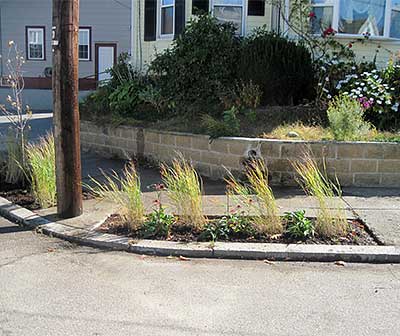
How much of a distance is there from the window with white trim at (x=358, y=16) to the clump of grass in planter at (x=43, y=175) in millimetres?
6914

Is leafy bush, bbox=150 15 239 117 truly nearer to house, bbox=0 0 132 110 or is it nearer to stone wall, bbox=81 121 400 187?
stone wall, bbox=81 121 400 187

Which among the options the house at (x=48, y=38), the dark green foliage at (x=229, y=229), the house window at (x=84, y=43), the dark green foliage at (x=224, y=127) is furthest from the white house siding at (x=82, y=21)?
the dark green foliage at (x=229, y=229)

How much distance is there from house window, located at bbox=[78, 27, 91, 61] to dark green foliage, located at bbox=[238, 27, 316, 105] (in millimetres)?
15577

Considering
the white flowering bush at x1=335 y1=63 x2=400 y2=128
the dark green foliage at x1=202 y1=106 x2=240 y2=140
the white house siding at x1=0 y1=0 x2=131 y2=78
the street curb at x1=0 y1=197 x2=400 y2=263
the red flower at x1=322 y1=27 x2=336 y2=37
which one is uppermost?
the white house siding at x1=0 y1=0 x2=131 y2=78

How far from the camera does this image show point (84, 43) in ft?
81.4

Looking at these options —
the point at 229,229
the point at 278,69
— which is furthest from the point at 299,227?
the point at 278,69

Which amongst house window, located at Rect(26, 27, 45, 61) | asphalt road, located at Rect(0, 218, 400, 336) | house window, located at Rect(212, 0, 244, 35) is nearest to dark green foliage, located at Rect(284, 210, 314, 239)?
asphalt road, located at Rect(0, 218, 400, 336)

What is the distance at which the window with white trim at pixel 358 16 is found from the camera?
11562 mm

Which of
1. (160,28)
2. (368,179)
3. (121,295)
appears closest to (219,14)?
(160,28)

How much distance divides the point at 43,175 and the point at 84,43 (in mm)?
19001

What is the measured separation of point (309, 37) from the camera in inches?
451

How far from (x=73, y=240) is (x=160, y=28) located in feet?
29.5

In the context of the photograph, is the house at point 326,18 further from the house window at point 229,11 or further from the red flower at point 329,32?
the red flower at point 329,32

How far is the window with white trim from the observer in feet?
37.9
